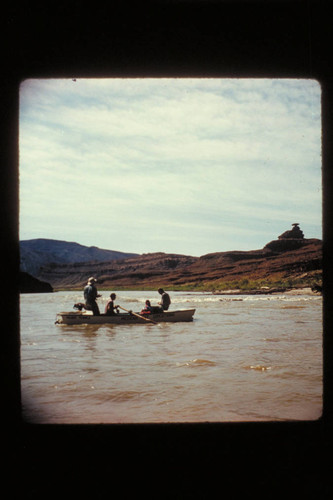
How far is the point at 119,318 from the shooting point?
52.3 ft

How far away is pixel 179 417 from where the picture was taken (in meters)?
5.39

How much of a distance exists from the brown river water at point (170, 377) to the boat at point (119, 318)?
43cm

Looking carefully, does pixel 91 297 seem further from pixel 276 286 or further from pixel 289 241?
pixel 289 241

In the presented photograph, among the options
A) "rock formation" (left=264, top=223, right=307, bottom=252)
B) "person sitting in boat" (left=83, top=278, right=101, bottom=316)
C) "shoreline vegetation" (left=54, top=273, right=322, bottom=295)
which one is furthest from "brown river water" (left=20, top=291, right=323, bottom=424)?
"rock formation" (left=264, top=223, right=307, bottom=252)

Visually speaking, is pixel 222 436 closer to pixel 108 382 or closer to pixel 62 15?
pixel 62 15

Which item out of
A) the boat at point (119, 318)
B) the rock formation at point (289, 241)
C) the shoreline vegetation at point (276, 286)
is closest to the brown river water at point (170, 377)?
the boat at point (119, 318)

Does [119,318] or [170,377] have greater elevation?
[119,318]

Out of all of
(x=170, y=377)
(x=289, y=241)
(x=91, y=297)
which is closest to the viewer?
(x=170, y=377)

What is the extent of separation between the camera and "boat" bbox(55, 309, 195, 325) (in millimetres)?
15836

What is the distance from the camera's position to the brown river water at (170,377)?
18.7 ft

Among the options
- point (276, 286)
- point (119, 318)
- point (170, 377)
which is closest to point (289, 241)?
point (276, 286)

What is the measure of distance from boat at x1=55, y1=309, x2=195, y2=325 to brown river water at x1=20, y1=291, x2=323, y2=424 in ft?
1.41

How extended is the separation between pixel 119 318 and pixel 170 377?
316 inches

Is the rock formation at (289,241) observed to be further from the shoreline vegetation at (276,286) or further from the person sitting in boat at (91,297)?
the person sitting in boat at (91,297)
